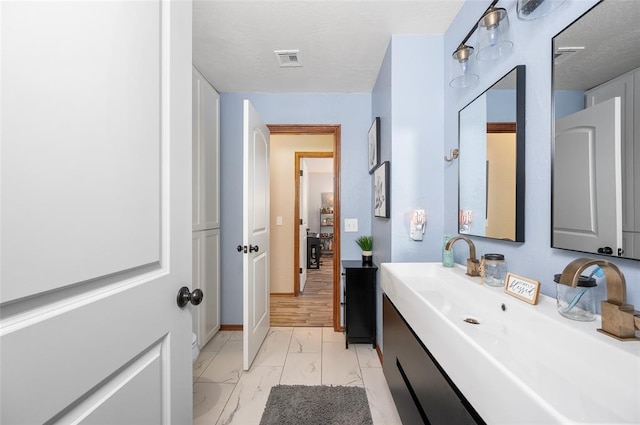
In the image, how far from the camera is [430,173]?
1.90 meters

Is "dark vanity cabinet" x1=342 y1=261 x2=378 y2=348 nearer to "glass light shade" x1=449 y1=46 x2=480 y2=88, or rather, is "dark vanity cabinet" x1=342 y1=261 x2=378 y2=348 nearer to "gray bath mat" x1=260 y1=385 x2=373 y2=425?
"gray bath mat" x1=260 y1=385 x2=373 y2=425

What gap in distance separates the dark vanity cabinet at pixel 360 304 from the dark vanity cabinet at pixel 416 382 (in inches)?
25.1

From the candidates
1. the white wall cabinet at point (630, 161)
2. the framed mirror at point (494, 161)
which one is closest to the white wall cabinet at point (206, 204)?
the framed mirror at point (494, 161)

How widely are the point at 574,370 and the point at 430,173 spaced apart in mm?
1392

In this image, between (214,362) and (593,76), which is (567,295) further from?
(214,362)

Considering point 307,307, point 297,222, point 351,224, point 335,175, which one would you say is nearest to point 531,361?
point 351,224

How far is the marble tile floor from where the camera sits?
5.34 feet

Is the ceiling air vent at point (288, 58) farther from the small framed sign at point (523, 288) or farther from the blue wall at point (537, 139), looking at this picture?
the small framed sign at point (523, 288)

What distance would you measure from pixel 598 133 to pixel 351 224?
206 cm

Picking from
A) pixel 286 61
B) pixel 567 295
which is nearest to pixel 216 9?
pixel 286 61

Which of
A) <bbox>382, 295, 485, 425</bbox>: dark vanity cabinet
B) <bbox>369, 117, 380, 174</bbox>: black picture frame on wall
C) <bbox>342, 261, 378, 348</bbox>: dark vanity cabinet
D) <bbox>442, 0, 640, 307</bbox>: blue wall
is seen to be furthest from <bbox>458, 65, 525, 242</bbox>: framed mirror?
<bbox>342, 261, 378, 348</bbox>: dark vanity cabinet

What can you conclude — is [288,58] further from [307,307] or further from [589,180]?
[307,307]

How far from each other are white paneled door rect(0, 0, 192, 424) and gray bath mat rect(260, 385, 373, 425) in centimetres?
100

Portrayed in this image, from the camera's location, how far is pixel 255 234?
2275mm
